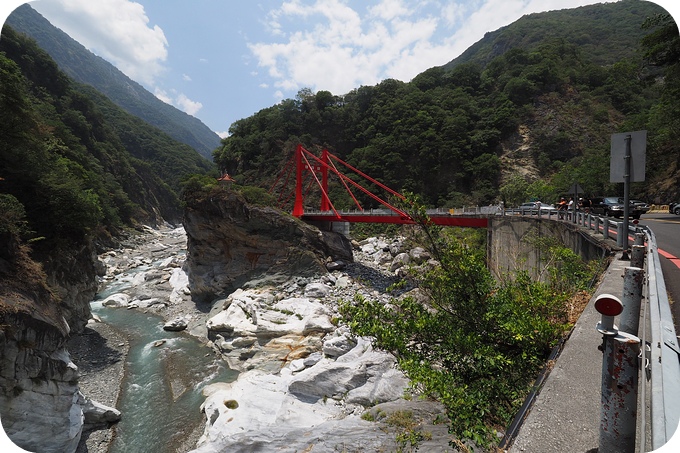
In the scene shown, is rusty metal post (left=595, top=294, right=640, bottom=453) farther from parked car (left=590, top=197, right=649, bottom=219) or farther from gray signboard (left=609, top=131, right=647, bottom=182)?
parked car (left=590, top=197, right=649, bottom=219)

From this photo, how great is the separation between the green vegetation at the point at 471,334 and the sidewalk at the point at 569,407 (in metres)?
0.55

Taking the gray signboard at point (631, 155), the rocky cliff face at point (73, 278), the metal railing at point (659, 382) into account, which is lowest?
the rocky cliff face at point (73, 278)

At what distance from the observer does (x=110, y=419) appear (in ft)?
27.9

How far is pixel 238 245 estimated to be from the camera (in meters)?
19.9

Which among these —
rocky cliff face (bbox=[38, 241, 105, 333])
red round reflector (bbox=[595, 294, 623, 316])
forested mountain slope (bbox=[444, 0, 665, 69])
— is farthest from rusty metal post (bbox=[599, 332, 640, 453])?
forested mountain slope (bbox=[444, 0, 665, 69])

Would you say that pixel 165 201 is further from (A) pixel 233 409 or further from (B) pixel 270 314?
(A) pixel 233 409

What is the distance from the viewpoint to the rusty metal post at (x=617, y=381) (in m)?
1.44

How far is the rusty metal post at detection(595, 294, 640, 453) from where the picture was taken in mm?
1437

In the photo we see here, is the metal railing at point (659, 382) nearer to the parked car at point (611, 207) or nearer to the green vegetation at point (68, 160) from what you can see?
the green vegetation at point (68, 160)

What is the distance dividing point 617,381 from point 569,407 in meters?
A: 0.92

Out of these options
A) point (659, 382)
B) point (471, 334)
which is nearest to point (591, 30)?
point (471, 334)

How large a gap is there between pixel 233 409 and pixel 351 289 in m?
10.1

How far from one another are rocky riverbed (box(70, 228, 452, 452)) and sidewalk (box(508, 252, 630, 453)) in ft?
5.55

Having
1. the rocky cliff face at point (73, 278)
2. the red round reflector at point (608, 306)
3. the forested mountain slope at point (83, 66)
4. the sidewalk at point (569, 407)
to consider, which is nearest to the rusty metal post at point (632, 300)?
the red round reflector at point (608, 306)
